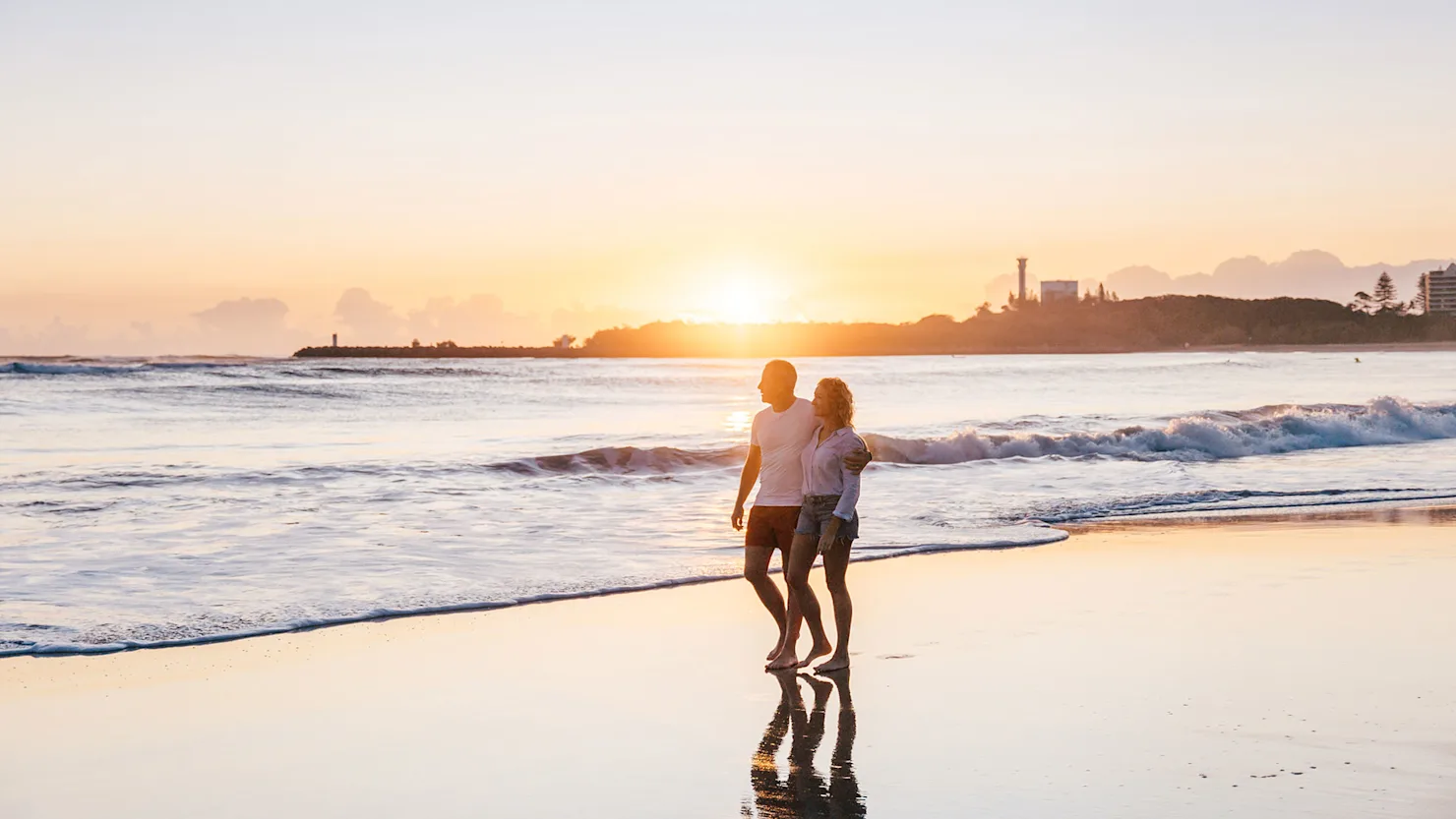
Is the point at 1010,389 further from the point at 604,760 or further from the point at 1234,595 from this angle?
the point at 604,760

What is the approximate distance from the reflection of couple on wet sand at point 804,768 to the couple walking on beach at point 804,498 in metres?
0.65

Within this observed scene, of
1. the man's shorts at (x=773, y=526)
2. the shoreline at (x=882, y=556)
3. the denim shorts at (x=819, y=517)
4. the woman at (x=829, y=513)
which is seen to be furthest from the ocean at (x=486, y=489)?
the denim shorts at (x=819, y=517)

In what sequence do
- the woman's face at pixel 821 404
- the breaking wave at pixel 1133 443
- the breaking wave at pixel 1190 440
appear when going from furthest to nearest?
the breaking wave at pixel 1190 440
the breaking wave at pixel 1133 443
the woman's face at pixel 821 404

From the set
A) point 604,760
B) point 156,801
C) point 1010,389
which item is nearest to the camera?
point 156,801

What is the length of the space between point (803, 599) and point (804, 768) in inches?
88.2

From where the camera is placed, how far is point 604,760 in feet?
18.6

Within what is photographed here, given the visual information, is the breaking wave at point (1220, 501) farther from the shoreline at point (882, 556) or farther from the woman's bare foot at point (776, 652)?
the woman's bare foot at point (776, 652)

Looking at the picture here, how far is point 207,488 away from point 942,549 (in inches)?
421

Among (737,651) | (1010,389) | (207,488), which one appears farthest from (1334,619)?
→ (1010,389)

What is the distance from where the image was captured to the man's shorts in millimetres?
7887

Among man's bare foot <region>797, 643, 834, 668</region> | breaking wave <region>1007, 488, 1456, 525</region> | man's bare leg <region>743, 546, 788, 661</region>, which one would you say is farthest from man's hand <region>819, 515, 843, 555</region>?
breaking wave <region>1007, 488, 1456, 525</region>

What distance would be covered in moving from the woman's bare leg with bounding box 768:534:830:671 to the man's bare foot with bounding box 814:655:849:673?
188 millimetres

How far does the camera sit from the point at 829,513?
772 centimetres

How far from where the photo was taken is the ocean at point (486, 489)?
10.4 metres
